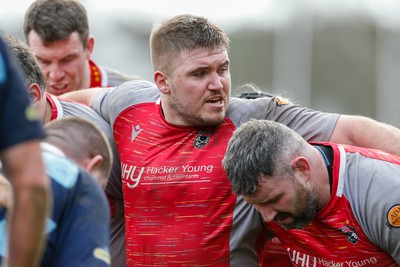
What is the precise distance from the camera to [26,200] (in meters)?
3.34

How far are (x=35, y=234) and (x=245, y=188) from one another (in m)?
1.82

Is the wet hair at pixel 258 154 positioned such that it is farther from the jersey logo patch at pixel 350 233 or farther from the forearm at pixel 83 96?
the forearm at pixel 83 96

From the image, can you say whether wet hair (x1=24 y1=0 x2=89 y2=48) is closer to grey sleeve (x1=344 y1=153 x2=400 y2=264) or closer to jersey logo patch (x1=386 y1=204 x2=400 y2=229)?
grey sleeve (x1=344 y1=153 x2=400 y2=264)

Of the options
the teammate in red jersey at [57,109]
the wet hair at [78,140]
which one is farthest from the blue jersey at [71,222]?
the teammate in red jersey at [57,109]

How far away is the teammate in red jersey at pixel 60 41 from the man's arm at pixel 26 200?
145 inches

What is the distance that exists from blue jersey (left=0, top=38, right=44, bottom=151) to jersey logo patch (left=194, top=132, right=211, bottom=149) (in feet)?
7.59

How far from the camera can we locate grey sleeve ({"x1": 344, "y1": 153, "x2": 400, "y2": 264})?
496 cm

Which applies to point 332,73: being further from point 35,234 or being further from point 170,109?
point 35,234

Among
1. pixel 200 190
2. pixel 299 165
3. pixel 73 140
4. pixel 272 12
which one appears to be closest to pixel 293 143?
pixel 299 165

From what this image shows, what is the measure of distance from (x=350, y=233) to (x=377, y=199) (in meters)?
0.25

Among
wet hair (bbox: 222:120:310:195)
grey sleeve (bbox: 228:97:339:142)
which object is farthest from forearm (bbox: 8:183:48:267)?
grey sleeve (bbox: 228:97:339:142)

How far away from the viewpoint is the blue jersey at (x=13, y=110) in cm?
334

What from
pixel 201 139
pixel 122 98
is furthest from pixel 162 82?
pixel 201 139

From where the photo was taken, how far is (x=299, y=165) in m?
5.05
